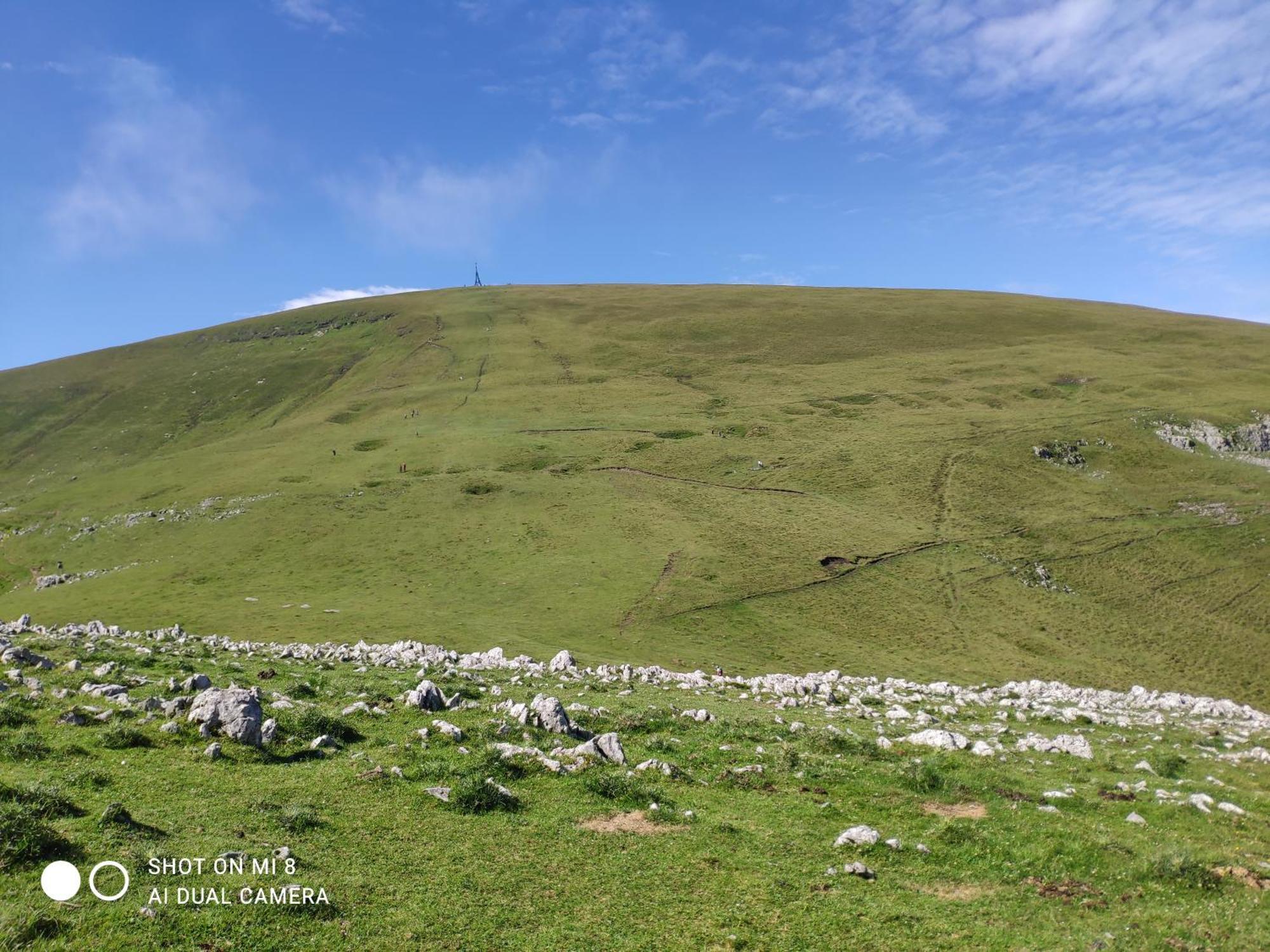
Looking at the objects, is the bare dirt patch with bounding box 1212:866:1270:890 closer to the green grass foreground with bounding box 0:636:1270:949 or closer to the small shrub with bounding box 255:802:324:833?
the green grass foreground with bounding box 0:636:1270:949

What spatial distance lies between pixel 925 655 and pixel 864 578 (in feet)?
32.6

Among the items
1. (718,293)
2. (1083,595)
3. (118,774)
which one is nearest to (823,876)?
(118,774)

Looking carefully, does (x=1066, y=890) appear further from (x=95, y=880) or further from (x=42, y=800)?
(x=42, y=800)

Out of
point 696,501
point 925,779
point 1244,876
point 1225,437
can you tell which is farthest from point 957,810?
point 1225,437

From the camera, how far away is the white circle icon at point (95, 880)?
8508mm

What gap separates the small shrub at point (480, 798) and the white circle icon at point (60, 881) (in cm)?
A: 581

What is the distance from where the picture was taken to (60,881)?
8523mm

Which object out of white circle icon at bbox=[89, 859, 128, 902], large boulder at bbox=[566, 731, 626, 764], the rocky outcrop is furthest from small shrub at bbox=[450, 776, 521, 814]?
the rocky outcrop

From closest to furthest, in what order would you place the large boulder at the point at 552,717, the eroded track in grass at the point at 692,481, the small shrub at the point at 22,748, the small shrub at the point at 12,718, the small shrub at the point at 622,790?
the small shrub at the point at 22,748 < the small shrub at the point at 12,718 < the small shrub at the point at 622,790 < the large boulder at the point at 552,717 < the eroded track in grass at the point at 692,481

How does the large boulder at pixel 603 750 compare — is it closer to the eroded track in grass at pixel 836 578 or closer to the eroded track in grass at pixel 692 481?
the eroded track in grass at pixel 836 578

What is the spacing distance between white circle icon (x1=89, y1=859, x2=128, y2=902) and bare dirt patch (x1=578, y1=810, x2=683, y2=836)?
23.3ft

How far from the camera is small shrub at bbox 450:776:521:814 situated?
12977 mm

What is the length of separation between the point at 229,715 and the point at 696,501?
164 ft

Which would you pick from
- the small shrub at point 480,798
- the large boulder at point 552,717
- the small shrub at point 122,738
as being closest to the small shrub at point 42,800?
the small shrub at point 122,738
